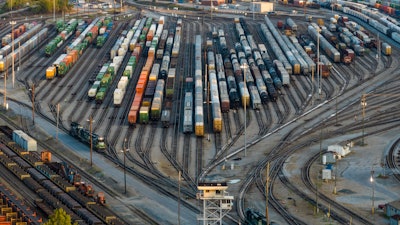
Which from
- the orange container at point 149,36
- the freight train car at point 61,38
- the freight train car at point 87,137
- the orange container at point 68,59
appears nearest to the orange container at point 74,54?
the orange container at point 68,59

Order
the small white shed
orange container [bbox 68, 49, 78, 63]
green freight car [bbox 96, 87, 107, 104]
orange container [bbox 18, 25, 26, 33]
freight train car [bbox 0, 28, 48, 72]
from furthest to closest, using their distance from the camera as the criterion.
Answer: orange container [bbox 18, 25, 26, 33], orange container [bbox 68, 49, 78, 63], freight train car [bbox 0, 28, 48, 72], green freight car [bbox 96, 87, 107, 104], the small white shed

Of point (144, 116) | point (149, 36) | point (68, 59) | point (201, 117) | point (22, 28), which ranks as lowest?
point (144, 116)

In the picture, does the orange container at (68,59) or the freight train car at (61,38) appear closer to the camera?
the orange container at (68,59)

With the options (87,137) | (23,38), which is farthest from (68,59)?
(87,137)

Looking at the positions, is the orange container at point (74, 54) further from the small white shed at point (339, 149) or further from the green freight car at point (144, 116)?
the small white shed at point (339, 149)

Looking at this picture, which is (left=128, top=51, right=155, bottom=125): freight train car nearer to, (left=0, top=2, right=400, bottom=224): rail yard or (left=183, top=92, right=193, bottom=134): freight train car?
(left=0, top=2, right=400, bottom=224): rail yard

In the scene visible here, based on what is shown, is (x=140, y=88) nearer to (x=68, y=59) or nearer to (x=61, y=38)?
(x=68, y=59)

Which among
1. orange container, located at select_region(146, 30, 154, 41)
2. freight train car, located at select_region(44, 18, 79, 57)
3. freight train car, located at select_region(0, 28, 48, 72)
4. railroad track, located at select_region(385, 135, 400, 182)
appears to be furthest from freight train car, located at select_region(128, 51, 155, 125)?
railroad track, located at select_region(385, 135, 400, 182)

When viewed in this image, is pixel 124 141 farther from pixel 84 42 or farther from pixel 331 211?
pixel 84 42
